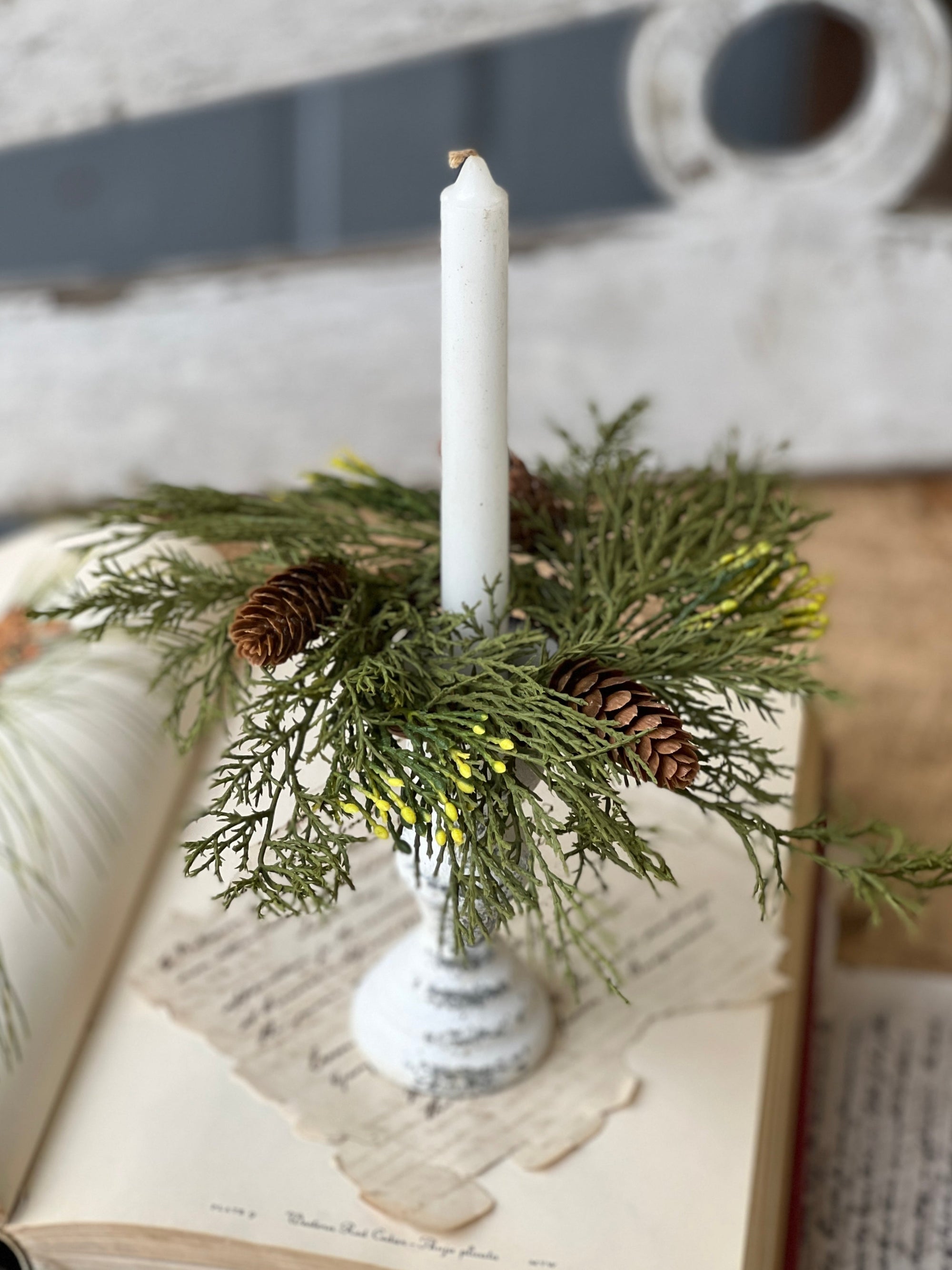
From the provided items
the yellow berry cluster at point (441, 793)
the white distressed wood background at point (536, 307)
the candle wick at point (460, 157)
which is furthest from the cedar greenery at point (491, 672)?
the white distressed wood background at point (536, 307)

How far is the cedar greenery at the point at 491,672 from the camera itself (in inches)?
13.9

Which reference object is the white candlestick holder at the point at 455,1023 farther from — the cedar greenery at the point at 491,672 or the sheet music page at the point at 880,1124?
the sheet music page at the point at 880,1124

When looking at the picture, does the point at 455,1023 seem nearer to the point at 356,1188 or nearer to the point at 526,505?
the point at 356,1188

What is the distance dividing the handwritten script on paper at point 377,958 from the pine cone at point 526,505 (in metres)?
0.18

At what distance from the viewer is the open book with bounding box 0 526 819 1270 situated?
17.4 inches

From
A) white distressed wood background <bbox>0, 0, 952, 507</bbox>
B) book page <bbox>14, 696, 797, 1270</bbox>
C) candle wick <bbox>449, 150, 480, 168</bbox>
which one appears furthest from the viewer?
white distressed wood background <bbox>0, 0, 952, 507</bbox>

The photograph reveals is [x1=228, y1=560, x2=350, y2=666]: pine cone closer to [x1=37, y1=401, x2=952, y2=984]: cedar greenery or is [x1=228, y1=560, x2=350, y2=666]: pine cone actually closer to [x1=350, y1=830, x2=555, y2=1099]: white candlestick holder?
[x1=37, y1=401, x2=952, y2=984]: cedar greenery

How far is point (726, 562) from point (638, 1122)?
0.22m

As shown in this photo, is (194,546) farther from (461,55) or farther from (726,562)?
(461,55)

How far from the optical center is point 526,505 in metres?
0.47

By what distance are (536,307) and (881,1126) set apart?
32.0 inches

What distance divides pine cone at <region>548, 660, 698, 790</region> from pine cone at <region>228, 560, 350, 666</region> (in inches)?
3.0

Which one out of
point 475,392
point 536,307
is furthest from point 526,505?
point 536,307

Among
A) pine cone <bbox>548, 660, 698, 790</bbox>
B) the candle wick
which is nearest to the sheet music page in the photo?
pine cone <bbox>548, 660, 698, 790</bbox>
